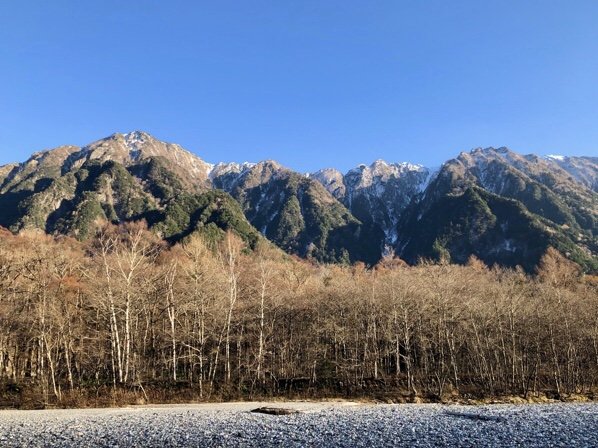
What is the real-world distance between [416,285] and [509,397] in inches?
661

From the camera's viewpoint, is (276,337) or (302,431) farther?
(276,337)

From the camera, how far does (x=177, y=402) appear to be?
92.6ft

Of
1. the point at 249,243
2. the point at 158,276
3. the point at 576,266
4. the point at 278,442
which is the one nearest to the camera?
the point at 278,442

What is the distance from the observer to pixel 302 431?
44.8ft

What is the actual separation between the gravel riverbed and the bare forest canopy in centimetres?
1373

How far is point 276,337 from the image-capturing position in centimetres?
4450

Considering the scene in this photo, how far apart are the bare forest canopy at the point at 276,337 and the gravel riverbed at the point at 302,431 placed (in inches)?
540

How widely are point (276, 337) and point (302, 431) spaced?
103ft

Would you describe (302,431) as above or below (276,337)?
A: below

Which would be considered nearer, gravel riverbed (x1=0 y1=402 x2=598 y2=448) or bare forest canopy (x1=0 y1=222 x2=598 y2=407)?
gravel riverbed (x1=0 y1=402 x2=598 y2=448)

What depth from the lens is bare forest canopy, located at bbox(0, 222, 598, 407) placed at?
108ft

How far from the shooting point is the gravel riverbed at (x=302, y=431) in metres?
11.9

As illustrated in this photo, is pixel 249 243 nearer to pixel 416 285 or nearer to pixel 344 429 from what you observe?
pixel 416 285

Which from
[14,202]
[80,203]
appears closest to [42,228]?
[80,203]
